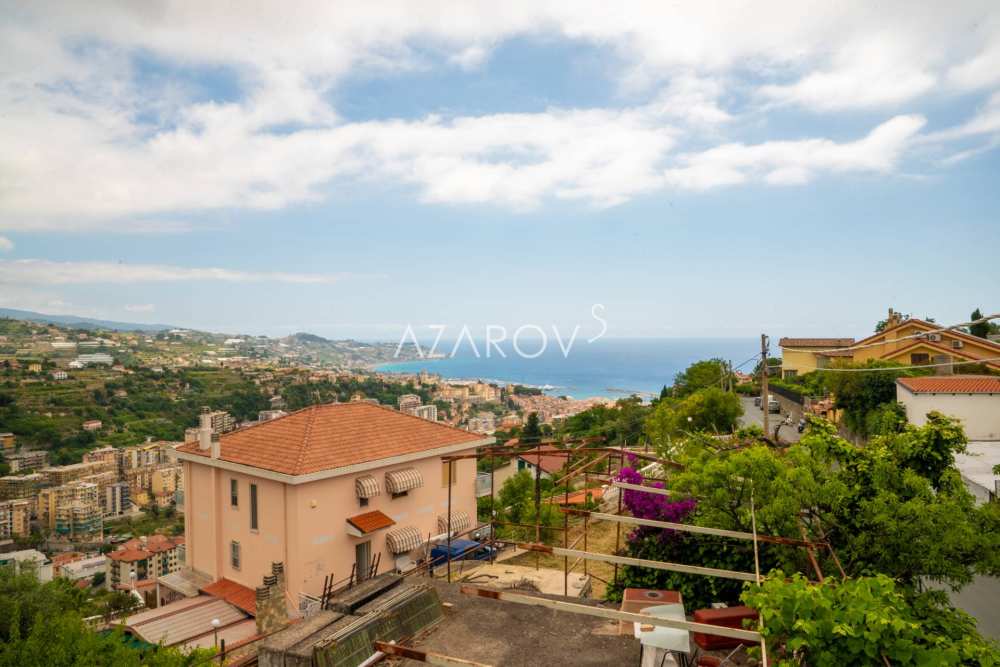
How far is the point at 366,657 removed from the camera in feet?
19.1

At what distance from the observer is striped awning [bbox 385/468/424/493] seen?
52.2 ft

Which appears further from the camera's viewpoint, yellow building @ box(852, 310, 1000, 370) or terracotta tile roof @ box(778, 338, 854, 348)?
terracotta tile roof @ box(778, 338, 854, 348)

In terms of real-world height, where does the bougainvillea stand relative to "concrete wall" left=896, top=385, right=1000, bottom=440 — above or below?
below

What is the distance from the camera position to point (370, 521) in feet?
50.1

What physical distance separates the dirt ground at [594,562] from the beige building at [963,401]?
9.59 meters

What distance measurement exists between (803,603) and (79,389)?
82675 mm

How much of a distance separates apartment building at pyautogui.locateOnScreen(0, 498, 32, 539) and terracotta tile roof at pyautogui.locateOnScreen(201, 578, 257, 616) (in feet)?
150

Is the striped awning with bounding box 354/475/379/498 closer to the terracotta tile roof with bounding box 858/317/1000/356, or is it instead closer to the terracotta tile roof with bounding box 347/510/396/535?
the terracotta tile roof with bounding box 347/510/396/535

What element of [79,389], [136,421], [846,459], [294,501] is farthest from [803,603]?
[79,389]

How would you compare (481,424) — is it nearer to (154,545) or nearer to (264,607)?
(154,545)

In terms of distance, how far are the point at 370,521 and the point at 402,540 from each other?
1.25 meters

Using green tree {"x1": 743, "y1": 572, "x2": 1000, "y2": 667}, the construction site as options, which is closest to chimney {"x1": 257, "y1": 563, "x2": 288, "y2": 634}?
the construction site

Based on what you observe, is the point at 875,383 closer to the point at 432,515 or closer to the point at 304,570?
the point at 432,515

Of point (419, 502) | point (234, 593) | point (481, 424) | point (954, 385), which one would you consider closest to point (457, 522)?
point (419, 502)
